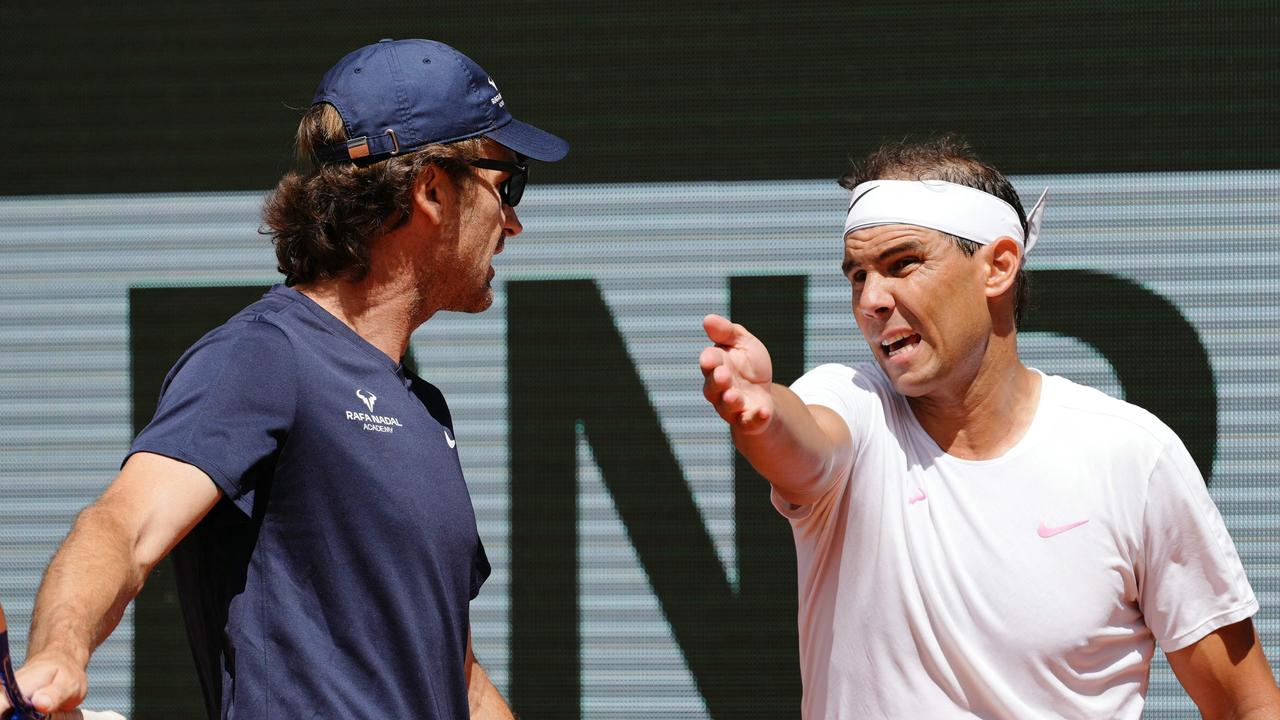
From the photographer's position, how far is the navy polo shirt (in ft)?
5.71

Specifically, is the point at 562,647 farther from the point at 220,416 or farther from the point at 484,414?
the point at 220,416

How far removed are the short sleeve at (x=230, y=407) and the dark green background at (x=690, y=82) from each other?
1774mm

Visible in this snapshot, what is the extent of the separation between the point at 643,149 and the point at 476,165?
152 cm

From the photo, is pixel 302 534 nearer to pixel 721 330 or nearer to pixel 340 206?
pixel 340 206

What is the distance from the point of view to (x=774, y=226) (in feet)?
11.6

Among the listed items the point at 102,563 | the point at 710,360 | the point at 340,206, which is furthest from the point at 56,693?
the point at 340,206

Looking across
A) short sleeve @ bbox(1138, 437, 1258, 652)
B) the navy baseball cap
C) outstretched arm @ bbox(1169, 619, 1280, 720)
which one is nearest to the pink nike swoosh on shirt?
short sleeve @ bbox(1138, 437, 1258, 652)

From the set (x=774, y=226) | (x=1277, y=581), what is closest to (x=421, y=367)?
(x=774, y=226)

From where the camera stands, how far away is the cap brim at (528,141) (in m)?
2.17

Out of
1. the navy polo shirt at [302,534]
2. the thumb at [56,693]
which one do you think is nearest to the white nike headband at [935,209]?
the navy polo shirt at [302,534]

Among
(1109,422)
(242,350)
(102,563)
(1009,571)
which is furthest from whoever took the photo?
(1109,422)

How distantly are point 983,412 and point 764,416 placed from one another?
61cm

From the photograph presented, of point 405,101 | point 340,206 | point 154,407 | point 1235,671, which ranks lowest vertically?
A: point 154,407

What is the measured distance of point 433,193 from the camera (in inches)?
Result: 83.3
